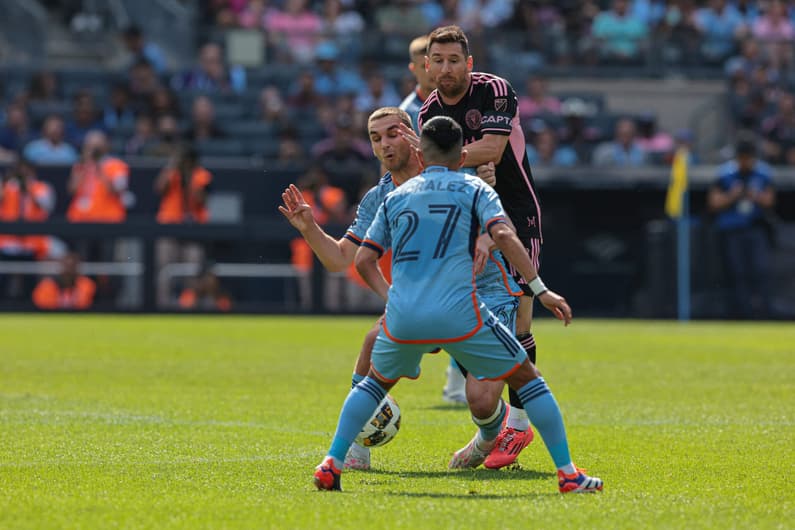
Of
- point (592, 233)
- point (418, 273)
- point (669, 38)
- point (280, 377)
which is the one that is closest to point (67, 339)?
point (280, 377)

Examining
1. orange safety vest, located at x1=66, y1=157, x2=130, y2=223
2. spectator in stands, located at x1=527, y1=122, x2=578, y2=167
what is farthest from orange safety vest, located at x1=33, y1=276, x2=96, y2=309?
spectator in stands, located at x1=527, y1=122, x2=578, y2=167

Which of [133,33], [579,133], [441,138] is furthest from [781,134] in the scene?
[441,138]

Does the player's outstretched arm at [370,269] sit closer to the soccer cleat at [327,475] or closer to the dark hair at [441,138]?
the dark hair at [441,138]

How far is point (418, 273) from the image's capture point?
19.9 ft

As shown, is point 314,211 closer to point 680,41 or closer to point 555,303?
point 680,41

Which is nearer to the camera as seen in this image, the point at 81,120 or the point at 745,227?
the point at 745,227

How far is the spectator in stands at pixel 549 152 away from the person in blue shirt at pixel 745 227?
8.30ft

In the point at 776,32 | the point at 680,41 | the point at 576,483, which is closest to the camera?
the point at 576,483

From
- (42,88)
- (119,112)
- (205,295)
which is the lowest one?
(205,295)

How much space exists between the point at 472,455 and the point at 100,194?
14643mm

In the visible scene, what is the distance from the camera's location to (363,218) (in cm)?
730

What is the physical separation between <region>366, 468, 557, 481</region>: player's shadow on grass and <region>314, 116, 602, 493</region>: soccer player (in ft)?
2.39

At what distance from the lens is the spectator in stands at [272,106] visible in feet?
75.1

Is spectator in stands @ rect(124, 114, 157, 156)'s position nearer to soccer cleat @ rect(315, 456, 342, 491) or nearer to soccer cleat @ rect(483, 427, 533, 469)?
soccer cleat @ rect(483, 427, 533, 469)
